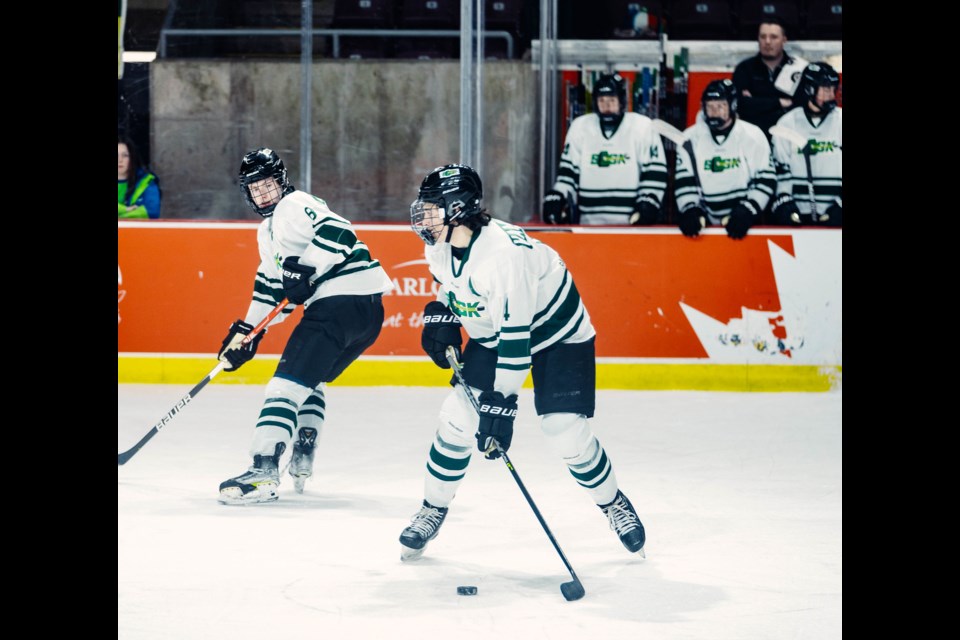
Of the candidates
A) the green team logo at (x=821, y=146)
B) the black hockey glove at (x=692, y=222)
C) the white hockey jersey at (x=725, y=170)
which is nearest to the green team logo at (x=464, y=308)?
the black hockey glove at (x=692, y=222)

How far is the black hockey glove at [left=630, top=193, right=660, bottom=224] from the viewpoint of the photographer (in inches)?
289

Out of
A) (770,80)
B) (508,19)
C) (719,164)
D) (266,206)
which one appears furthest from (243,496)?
(508,19)

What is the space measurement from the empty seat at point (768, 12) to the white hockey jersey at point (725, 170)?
7.63 feet

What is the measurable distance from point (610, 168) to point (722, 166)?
0.60 m

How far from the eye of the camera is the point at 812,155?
7.49 m

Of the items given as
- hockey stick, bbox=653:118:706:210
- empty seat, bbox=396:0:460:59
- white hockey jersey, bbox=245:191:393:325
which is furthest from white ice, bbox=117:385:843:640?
empty seat, bbox=396:0:460:59

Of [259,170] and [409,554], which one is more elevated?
[259,170]

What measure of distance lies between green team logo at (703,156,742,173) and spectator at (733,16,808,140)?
320 millimetres

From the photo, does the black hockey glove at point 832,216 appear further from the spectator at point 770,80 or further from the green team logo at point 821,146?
the spectator at point 770,80

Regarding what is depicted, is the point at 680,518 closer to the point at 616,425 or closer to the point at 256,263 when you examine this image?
the point at 616,425

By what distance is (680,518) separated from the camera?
461 cm

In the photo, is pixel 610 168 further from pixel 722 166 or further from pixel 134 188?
pixel 134 188
